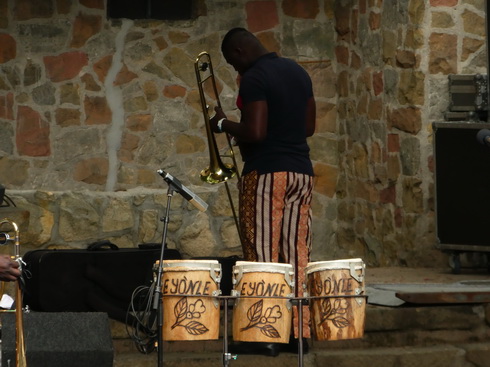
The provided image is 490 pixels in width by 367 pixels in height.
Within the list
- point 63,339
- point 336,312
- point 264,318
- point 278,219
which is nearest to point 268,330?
point 264,318

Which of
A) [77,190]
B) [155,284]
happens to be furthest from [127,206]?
[155,284]

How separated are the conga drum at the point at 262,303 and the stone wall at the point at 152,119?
340 centimetres

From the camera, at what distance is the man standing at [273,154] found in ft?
21.8

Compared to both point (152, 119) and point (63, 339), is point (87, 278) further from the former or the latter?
point (152, 119)

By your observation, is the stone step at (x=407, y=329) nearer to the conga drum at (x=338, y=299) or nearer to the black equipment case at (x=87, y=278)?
the black equipment case at (x=87, y=278)

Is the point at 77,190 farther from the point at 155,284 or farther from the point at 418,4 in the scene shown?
the point at 155,284

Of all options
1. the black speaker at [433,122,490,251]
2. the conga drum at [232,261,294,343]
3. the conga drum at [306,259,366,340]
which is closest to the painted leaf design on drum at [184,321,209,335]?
the conga drum at [232,261,294,343]

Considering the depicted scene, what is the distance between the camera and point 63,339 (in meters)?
6.09

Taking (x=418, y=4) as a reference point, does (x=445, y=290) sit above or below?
below

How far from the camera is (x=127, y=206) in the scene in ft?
31.3

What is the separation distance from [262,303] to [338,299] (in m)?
0.31

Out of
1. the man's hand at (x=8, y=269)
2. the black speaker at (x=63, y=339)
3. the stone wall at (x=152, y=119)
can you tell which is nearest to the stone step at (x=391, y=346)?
the black speaker at (x=63, y=339)

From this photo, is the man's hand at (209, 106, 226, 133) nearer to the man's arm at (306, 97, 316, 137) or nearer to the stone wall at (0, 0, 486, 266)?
the man's arm at (306, 97, 316, 137)

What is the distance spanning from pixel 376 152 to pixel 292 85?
2.56 m
